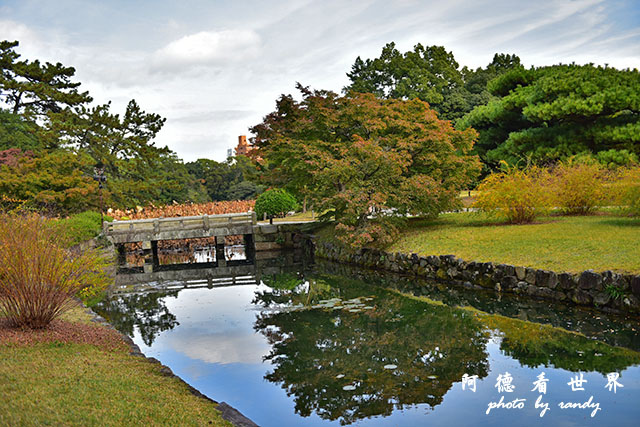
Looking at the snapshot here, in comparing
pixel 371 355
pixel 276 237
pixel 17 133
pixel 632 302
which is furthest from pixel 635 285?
pixel 17 133

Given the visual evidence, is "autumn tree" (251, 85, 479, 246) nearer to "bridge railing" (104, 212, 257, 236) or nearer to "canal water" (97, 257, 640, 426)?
"canal water" (97, 257, 640, 426)

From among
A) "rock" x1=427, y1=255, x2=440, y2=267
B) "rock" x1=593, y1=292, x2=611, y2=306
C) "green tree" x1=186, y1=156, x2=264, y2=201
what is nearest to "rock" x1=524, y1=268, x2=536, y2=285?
"rock" x1=593, y1=292, x2=611, y2=306

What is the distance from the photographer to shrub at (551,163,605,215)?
1788cm

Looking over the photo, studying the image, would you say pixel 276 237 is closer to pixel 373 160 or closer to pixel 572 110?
pixel 373 160

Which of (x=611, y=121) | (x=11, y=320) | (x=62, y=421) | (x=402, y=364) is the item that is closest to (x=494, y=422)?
(x=402, y=364)

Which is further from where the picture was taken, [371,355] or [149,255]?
[149,255]

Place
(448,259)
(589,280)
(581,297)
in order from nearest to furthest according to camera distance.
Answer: (589,280)
(581,297)
(448,259)

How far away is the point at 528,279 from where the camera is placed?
472 inches

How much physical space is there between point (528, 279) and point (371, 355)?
17.1 ft

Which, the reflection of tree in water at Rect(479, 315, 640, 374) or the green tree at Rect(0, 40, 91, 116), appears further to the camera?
the green tree at Rect(0, 40, 91, 116)

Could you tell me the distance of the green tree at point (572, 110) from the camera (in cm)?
2361

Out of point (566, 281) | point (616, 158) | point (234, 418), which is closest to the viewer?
point (234, 418)

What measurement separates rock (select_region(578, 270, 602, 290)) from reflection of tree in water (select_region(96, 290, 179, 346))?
29.0 ft

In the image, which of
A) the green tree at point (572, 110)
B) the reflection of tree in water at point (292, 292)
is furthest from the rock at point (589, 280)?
the green tree at point (572, 110)
